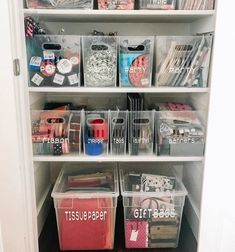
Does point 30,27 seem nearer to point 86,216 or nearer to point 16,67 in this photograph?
point 16,67

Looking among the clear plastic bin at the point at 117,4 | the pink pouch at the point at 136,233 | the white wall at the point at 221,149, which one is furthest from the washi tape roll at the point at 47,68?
the pink pouch at the point at 136,233

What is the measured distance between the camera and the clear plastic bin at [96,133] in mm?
1335

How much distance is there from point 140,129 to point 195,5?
2.03 feet

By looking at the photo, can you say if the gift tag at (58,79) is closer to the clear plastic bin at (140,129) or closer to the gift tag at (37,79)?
the gift tag at (37,79)

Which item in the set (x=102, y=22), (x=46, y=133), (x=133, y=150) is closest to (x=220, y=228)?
(x=133, y=150)

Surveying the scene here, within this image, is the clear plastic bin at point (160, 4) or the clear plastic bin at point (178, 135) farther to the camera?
the clear plastic bin at point (178, 135)

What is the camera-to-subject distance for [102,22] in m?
1.57

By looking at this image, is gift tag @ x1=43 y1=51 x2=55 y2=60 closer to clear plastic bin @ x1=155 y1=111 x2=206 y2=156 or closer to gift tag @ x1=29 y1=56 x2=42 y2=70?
gift tag @ x1=29 y1=56 x2=42 y2=70

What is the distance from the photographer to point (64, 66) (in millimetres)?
1263

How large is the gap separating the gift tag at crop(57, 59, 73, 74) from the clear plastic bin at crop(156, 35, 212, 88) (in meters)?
0.42

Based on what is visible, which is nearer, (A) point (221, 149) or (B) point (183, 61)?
(A) point (221, 149)

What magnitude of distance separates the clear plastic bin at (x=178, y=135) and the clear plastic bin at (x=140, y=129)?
1.3 inches

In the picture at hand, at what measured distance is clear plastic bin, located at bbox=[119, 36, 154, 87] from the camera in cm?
125

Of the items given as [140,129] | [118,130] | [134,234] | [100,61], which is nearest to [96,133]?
[118,130]
